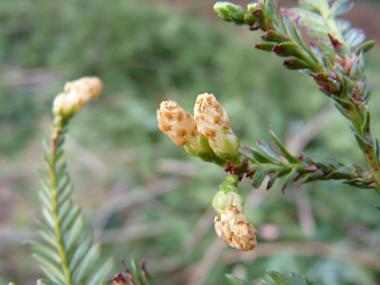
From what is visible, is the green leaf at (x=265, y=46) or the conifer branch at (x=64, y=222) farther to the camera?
the conifer branch at (x=64, y=222)

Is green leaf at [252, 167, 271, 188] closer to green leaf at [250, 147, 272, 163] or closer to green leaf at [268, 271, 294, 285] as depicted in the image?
green leaf at [250, 147, 272, 163]

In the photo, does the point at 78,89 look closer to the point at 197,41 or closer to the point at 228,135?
the point at 228,135

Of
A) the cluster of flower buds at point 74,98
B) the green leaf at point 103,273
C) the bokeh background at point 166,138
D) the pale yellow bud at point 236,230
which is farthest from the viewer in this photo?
the bokeh background at point 166,138

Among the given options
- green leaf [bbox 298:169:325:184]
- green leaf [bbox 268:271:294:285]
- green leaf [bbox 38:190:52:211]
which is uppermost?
green leaf [bbox 298:169:325:184]

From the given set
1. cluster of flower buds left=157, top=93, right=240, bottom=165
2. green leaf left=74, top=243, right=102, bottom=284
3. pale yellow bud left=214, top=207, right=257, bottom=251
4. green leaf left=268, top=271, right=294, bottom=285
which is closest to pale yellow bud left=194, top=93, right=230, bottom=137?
cluster of flower buds left=157, top=93, right=240, bottom=165

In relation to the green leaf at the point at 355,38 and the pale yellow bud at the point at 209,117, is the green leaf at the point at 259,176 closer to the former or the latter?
the pale yellow bud at the point at 209,117

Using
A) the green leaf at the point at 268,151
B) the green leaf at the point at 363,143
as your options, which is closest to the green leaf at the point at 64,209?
the green leaf at the point at 268,151

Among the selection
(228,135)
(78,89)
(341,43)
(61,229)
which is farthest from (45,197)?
(341,43)
